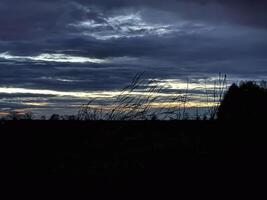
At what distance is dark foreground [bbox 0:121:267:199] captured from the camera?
6559 mm

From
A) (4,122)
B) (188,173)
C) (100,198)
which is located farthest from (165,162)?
(4,122)

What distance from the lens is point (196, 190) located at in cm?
634

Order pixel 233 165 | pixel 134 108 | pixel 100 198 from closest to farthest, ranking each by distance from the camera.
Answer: pixel 100 198 < pixel 233 165 < pixel 134 108

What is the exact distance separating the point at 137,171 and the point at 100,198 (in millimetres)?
1010

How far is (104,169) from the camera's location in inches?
272

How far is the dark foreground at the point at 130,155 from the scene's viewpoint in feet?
21.5

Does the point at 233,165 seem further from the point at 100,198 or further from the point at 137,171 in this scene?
the point at 100,198

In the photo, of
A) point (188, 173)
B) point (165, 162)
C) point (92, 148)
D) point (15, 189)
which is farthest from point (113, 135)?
point (15, 189)

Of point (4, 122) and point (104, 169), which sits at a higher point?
point (4, 122)

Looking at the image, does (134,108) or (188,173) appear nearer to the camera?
(188,173)

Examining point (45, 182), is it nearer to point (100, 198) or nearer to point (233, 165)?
point (100, 198)

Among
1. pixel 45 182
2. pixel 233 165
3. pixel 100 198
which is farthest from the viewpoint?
pixel 233 165

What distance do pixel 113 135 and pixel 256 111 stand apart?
2.85 meters

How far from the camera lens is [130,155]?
293 inches
